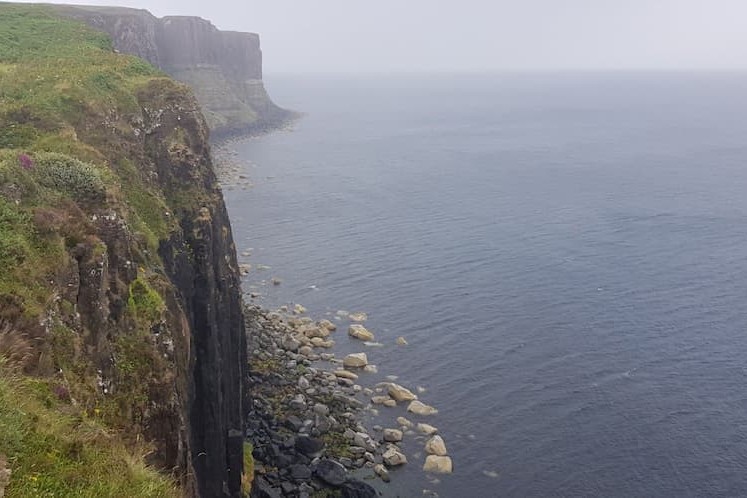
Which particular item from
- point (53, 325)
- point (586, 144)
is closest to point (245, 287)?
point (53, 325)

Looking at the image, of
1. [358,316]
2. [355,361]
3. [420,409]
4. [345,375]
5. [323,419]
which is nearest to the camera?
[323,419]

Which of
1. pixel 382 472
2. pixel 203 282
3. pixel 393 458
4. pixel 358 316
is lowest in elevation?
pixel 382 472

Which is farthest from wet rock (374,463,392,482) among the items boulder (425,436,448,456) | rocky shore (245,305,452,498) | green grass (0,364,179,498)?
green grass (0,364,179,498)

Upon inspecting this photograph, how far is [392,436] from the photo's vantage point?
44.7 meters

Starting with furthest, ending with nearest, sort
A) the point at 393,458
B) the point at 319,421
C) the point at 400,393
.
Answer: the point at 400,393
the point at 319,421
the point at 393,458

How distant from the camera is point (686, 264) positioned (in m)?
76.3

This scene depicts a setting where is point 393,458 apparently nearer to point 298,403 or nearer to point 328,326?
point 298,403

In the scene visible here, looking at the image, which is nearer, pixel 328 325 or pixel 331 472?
pixel 331 472

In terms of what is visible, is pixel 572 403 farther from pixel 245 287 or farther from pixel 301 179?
pixel 301 179

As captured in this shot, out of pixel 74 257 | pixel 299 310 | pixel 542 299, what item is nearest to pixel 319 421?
pixel 299 310

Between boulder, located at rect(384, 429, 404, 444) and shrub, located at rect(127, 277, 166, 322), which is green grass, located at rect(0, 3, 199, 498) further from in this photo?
boulder, located at rect(384, 429, 404, 444)

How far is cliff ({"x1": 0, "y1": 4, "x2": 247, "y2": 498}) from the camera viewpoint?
1512 centimetres

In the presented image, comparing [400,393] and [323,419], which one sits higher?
[400,393]

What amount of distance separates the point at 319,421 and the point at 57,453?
32398mm
